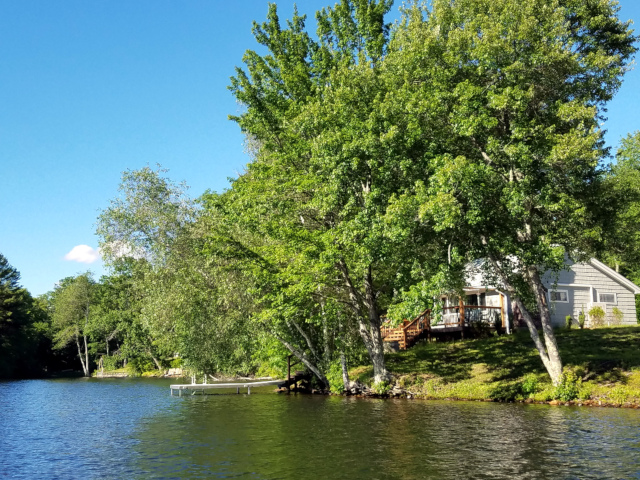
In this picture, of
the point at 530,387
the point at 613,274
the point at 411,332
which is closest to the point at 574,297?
the point at 613,274

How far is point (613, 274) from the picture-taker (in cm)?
4328

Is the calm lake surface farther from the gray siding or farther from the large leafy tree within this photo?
the gray siding

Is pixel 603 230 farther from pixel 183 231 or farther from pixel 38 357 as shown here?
pixel 38 357

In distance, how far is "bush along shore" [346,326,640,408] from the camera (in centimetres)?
2411

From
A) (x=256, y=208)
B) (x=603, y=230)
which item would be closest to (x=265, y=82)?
(x=256, y=208)

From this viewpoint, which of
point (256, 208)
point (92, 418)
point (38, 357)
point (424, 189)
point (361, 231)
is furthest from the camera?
point (38, 357)

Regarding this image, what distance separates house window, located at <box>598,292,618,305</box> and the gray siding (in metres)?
0.23

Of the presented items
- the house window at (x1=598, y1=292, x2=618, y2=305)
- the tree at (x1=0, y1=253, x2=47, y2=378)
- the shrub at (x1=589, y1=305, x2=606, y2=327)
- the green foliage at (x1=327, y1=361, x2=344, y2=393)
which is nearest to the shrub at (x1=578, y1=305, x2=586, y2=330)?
the shrub at (x1=589, y1=305, x2=606, y2=327)

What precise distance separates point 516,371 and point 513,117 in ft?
41.2

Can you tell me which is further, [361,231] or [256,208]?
[256,208]

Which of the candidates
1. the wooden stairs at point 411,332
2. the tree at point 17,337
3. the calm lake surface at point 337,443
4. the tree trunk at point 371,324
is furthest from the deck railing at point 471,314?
the tree at point 17,337

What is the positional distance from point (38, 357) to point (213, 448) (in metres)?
94.5

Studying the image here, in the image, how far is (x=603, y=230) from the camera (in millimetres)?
26750

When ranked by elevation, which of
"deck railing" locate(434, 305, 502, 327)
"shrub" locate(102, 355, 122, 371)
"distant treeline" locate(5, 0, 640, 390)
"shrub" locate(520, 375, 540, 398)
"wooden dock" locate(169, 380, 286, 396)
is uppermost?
"distant treeline" locate(5, 0, 640, 390)
